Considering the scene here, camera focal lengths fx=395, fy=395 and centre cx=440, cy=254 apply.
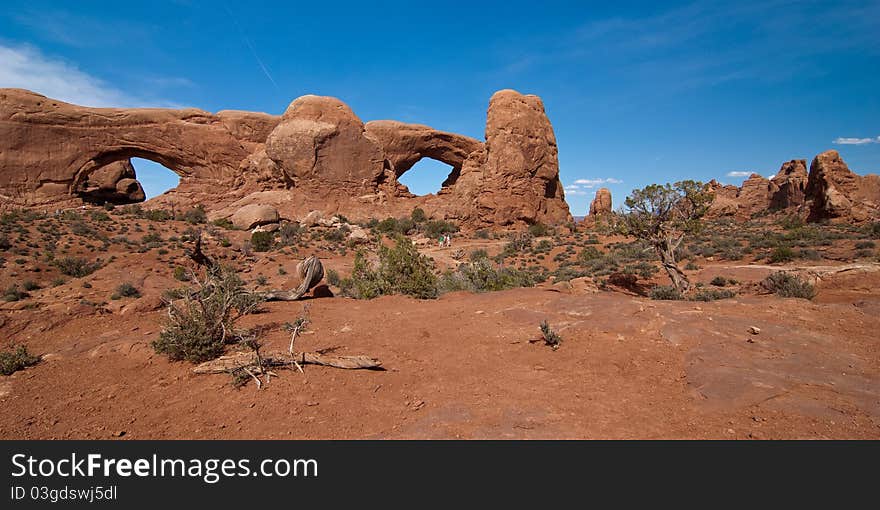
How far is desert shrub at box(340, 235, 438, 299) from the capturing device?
9234mm

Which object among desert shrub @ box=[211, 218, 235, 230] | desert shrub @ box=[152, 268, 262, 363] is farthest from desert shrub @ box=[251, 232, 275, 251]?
desert shrub @ box=[152, 268, 262, 363]

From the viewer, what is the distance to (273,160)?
3042 centimetres

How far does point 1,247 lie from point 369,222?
760 inches

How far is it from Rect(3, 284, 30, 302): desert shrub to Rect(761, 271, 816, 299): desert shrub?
1918cm

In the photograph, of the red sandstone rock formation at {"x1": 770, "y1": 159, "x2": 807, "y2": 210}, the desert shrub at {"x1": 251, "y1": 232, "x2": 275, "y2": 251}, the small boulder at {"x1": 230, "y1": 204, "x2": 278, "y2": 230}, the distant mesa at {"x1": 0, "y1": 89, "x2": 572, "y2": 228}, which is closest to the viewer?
the desert shrub at {"x1": 251, "y1": 232, "x2": 275, "y2": 251}

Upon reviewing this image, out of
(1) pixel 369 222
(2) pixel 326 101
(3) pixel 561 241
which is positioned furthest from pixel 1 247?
(3) pixel 561 241

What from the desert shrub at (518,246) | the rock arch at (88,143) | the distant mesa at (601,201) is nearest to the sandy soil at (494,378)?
the desert shrub at (518,246)

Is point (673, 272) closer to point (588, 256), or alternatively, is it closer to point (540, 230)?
point (588, 256)

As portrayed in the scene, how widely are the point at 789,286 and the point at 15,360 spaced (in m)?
12.8

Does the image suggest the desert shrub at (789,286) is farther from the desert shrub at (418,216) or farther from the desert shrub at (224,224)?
the desert shrub at (224,224)

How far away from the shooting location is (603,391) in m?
3.76

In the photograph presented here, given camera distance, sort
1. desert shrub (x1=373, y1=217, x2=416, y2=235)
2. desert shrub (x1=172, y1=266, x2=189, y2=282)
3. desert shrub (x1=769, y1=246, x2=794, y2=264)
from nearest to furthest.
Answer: desert shrub (x1=769, y1=246, x2=794, y2=264), desert shrub (x1=172, y1=266, x2=189, y2=282), desert shrub (x1=373, y1=217, x2=416, y2=235)

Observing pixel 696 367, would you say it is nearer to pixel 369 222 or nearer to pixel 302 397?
pixel 302 397

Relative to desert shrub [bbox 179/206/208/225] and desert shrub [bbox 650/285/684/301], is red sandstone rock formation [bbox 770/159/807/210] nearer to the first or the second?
desert shrub [bbox 650/285/684/301]
